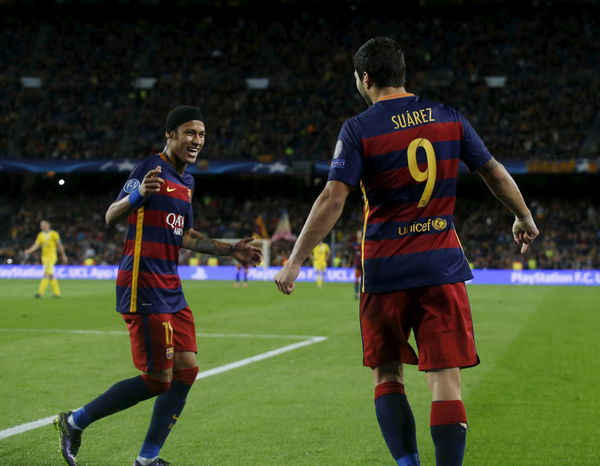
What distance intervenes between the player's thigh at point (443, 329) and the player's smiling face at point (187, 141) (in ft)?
6.44

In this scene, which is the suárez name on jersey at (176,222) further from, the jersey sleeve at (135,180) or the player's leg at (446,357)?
the player's leg at (446,357)

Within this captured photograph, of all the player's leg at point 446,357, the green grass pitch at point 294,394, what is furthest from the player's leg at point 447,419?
the green grass pitch at point 294,394

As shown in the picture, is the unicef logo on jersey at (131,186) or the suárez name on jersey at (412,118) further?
the unicef logo on jersey at (131,186)

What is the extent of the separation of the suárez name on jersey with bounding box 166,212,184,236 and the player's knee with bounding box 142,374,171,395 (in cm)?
89

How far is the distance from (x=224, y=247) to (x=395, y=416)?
A: 1882 millimetres

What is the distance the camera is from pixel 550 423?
7.22m

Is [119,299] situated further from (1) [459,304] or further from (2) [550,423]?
(2) [550,423]

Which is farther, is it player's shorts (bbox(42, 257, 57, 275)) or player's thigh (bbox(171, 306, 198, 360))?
player's shorts (bbox(42, 257, 57, 275))

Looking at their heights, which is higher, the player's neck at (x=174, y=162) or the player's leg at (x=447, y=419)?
the player's neck at (x=174, y=162)

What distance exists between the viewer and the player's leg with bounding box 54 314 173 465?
5406 mm

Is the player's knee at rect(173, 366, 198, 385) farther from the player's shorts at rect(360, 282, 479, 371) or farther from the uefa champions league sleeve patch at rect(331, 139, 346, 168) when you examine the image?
the uefa champions league sleeve patch at rect(331, 139, 346, 168)

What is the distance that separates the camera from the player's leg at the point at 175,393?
5.48m

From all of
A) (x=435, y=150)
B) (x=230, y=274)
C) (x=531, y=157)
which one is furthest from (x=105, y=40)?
(x=435, y=150)

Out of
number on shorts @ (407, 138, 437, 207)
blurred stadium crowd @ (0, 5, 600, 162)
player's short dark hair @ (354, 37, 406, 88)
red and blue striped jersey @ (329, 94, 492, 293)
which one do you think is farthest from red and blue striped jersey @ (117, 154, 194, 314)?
blurred stadium crowd @ (0, 5, 600, 162)
